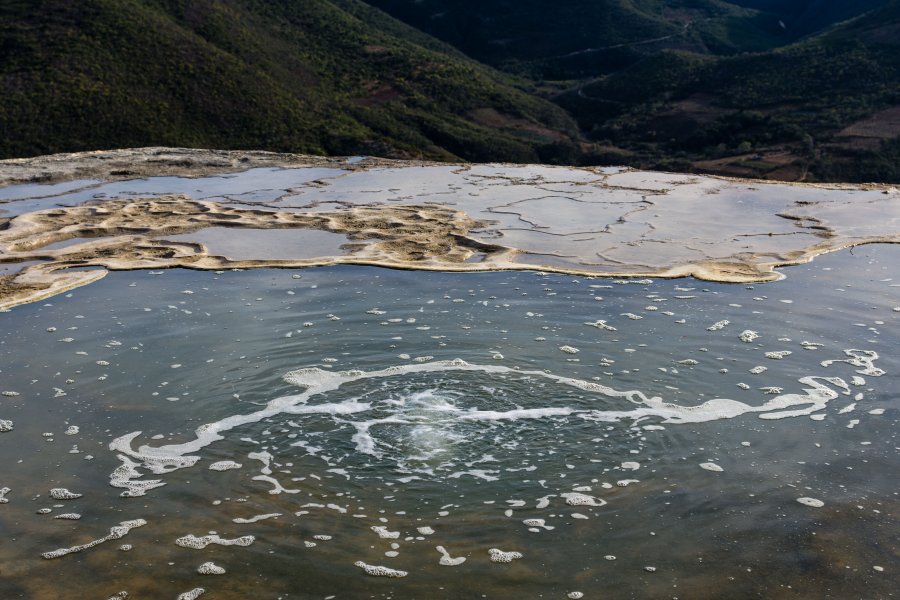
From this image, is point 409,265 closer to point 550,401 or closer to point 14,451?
point 550,401

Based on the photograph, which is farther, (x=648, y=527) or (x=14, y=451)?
(x=14, y=451)

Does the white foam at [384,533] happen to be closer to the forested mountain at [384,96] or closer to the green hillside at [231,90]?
the forested mountain at [384,96]

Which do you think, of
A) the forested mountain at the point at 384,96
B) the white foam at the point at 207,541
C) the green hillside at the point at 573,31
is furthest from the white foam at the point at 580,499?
the green hillside at the point at 573,31

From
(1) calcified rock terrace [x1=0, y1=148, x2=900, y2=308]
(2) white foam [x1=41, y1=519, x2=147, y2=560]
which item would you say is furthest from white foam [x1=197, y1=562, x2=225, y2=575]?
(1) calcified rock terrace [x1=0, y1=148, x2=900, y2=308]

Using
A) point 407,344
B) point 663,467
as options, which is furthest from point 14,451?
point 663,467

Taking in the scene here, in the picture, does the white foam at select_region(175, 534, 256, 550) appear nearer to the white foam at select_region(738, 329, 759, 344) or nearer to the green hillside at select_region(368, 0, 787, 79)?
the white foam at select_region(738, 329, 759, 344)

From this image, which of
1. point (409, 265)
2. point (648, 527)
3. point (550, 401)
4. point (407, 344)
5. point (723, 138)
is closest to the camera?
point (648, 527)

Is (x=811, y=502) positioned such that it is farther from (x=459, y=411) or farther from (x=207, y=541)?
(x=207, y=541)
